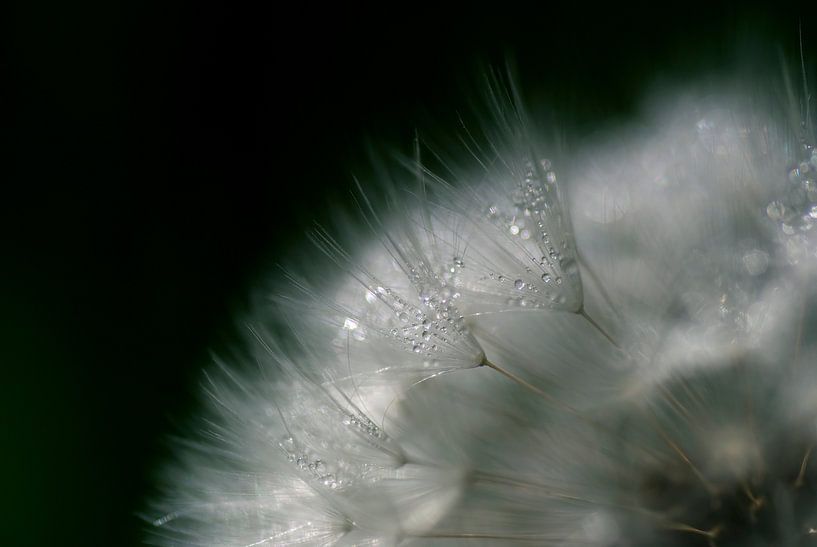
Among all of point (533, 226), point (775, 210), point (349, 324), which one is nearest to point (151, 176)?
Result: point (349, 324)

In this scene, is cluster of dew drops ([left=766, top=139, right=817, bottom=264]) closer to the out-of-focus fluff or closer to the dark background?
the out-of-focus fluff

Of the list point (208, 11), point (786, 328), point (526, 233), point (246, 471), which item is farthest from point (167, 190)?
point (786, 328)

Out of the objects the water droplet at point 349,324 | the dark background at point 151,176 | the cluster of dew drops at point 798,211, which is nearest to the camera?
the cluster of dew drops at point 798,211

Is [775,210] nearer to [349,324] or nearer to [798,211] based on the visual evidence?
[798,211]

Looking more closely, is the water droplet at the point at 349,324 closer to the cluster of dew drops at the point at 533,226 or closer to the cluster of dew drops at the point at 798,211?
the cluster of dew drops at the point at 533,226

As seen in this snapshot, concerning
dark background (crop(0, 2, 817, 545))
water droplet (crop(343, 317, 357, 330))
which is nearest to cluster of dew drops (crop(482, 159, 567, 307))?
water droplet (crop(343, 317, 357, 330))

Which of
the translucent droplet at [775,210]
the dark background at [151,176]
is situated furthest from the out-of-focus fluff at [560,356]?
the dark background at [151,176]
